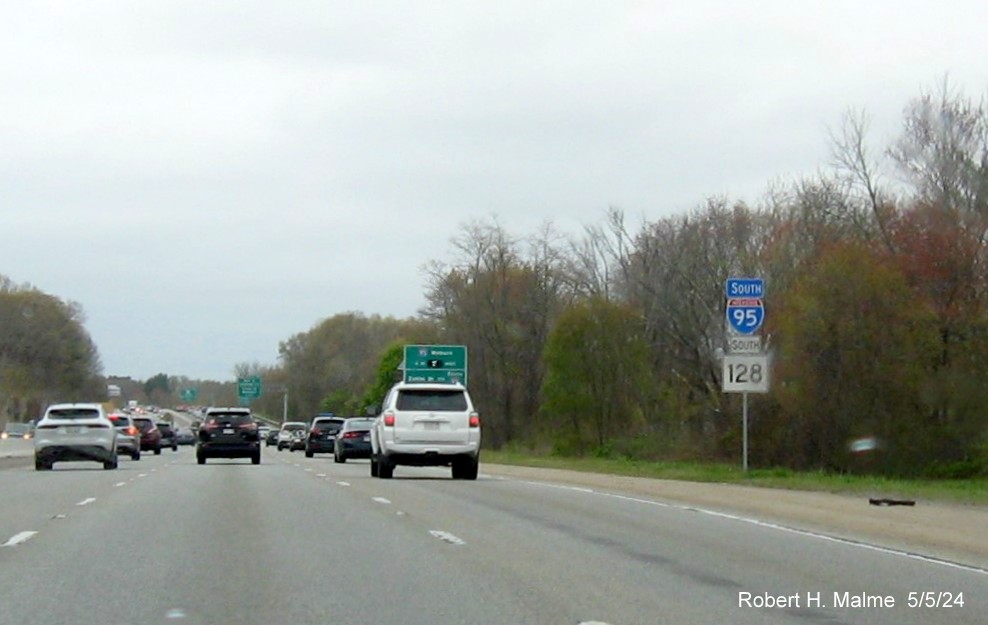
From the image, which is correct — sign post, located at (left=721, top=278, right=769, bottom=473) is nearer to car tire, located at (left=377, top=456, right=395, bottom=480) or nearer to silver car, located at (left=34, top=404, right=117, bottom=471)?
car tire, located at (left=377, top=456, right=395, bottom=480)

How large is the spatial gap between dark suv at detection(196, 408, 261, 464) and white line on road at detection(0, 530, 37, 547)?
27704 millimetres

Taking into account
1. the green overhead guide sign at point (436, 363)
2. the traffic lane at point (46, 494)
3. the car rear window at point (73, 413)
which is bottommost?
the traffic lane at point (46, 494)

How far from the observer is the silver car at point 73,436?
1526 inches

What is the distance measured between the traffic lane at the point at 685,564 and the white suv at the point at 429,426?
760 cm

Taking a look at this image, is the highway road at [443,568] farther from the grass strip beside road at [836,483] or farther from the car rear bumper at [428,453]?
the car rear bumper at [428,453]

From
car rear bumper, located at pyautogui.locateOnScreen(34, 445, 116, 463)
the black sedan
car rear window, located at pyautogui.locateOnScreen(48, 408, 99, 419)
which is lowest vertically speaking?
car rear bumper, located at pyautogui.locateOnScreen(34, 445, 116, 463)

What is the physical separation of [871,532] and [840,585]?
562cm

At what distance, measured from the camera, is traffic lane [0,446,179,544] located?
63.9ft

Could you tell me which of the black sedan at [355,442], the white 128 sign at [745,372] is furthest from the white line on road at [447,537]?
the black sedan at [355,442]

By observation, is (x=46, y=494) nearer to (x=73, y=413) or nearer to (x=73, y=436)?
(x=73, y=436)

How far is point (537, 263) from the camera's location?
85.1 m

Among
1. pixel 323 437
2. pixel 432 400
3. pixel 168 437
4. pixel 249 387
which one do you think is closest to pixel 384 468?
pixel 432 400

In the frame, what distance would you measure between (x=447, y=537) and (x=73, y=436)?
2377cm

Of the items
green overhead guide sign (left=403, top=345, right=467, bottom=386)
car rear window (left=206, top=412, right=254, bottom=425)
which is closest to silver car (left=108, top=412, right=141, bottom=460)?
car rear window (left=206, top=412, right=254, bottom=425)
